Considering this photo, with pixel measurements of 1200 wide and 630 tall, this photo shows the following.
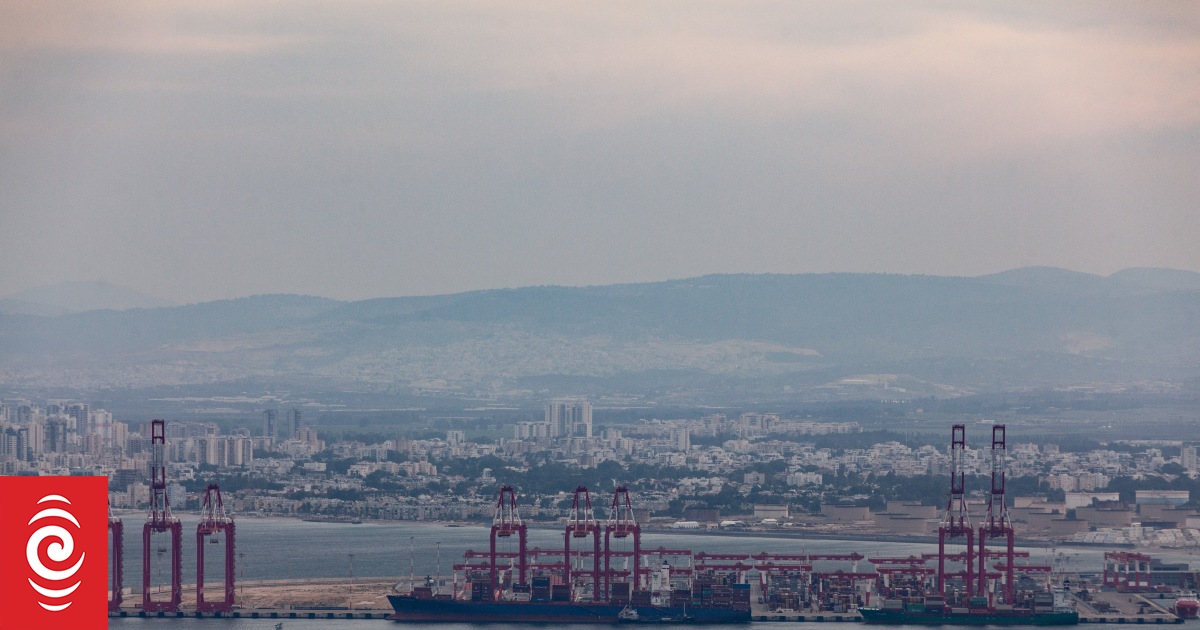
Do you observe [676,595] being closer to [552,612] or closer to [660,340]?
[552,612]

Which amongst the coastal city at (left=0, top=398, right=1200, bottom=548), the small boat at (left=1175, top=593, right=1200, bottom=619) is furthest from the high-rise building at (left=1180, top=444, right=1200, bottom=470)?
the small boat at (left=1175, top=593, right=1200, bottom=619)

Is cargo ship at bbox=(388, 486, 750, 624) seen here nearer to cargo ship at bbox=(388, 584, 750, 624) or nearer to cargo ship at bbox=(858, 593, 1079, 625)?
cargo ship at bbox=(388, 584, 750, 624)

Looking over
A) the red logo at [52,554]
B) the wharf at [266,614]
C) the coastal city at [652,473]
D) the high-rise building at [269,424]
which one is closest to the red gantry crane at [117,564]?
the wharf at [266,614]

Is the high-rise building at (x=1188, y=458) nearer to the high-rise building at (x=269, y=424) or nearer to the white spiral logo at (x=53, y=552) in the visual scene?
the high-rise building at (x=269, y=424)

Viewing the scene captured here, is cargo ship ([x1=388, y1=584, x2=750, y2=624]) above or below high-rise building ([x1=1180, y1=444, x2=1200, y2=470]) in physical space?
below

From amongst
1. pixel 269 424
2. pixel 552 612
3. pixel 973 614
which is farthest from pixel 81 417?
pixel 973 614

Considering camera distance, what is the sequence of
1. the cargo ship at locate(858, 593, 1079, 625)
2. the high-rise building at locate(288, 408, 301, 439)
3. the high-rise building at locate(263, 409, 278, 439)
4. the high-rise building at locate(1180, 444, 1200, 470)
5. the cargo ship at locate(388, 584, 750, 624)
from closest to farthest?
the cargo ship at locate(858, 593, 1079, 625) → the cargo ship at locate(388, 584, 750, 624) → the high-rise building at locate(1180, 444, 1200, 470) → the high-rise building at locate(263, 409, 278, 439) → the high-rise building at locate(288, 408, 301, 439)
